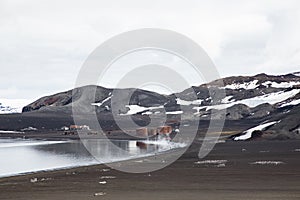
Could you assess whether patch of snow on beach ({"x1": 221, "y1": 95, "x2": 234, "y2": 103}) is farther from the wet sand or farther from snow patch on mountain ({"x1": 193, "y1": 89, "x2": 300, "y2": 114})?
the wet sand

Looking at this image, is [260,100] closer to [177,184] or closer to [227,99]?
[227,99]

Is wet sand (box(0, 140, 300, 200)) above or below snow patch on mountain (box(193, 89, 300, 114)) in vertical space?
below

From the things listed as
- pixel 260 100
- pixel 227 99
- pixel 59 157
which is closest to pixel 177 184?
pixel 59 157

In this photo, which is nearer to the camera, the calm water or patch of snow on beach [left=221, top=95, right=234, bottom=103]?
the calm water

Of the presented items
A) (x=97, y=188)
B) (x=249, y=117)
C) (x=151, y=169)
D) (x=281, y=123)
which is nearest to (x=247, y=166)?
(x=151, y=169)

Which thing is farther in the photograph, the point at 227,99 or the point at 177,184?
the point at 227,99

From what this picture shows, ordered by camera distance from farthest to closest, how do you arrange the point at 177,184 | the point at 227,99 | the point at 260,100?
the point at 227,99, the point at 260,100, the point at 177,184

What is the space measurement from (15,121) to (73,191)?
154706mm

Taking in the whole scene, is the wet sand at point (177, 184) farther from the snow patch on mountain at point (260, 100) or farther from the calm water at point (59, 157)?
the snow patch on mountain at point (260, 100)

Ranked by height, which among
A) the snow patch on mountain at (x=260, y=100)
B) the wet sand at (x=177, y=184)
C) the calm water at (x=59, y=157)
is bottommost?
the wet sand at (x=177, y=184)

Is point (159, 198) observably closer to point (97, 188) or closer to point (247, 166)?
point (97, 188)

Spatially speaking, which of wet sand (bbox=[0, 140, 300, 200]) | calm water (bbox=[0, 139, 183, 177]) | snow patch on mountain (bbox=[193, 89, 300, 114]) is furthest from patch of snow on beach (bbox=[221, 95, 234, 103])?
wet sand (bbox=[0, 140, 300, 200])

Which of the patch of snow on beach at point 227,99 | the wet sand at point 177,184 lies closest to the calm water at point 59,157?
the wet sand at point 177,184

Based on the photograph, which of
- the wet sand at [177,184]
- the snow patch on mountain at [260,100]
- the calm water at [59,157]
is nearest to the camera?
the wet sand at [177,184]
